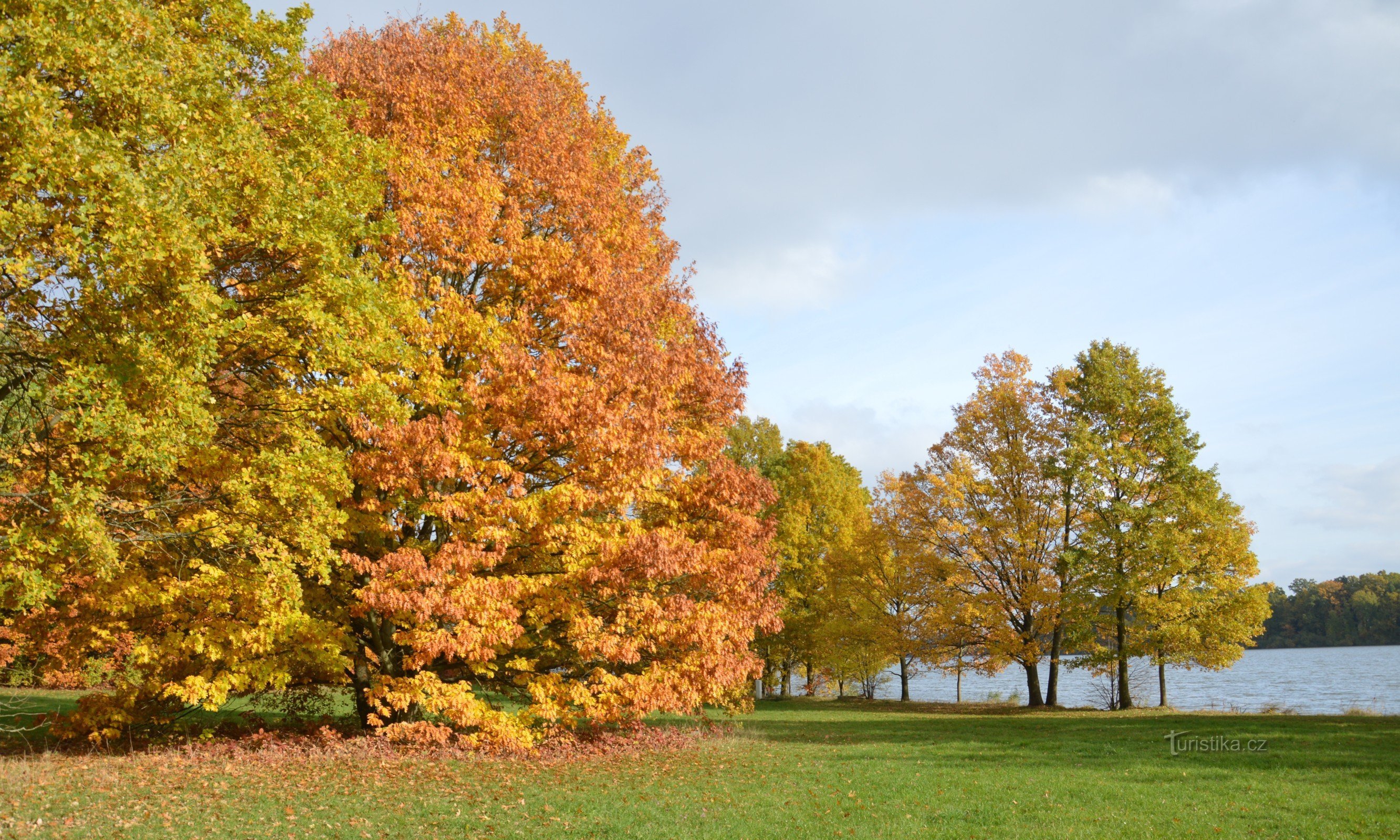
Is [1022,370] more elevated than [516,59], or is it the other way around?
[516,59]

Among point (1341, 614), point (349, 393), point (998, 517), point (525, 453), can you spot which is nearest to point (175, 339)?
point (349, 393)

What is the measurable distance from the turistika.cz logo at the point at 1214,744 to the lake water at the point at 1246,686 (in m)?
10.5

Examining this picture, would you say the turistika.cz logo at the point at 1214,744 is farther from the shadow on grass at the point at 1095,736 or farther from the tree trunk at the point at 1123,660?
the tree trunk at the point at 1123,660

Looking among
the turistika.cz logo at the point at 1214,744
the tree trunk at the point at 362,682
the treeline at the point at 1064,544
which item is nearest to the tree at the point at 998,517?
the treeline at the point at 1064,544

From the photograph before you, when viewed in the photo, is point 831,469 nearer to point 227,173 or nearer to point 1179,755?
point 1179,755

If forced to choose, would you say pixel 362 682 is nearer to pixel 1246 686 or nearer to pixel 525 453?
pixel 525 453

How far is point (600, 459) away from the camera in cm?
1363

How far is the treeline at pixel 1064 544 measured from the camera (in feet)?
84.5

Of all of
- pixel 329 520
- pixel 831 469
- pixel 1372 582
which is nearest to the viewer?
pixel 329 520

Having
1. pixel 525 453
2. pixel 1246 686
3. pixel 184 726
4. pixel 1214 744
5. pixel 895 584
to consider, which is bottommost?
pixel 1246 686

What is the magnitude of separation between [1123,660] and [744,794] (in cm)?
2023

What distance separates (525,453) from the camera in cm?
1463

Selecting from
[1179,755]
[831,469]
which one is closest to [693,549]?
[1179,755]

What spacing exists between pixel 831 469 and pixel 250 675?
2950 centimetres
